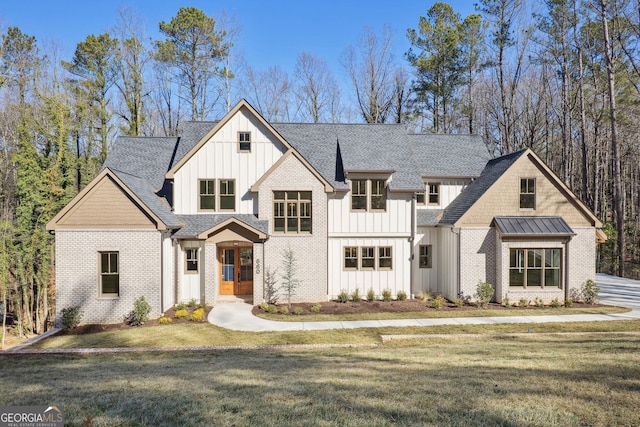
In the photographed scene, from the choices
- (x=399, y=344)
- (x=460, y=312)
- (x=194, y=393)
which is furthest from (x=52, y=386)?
(x=460, y=312)

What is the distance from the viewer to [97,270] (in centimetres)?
1469

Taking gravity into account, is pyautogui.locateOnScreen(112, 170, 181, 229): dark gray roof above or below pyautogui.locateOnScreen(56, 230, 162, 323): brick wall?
above

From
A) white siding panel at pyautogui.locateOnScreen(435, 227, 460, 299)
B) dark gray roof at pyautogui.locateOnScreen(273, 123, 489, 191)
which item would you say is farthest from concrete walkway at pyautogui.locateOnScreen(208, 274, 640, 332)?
dark gray roof at pyautogui.locateOnScreen(273, 123, 489, 191)

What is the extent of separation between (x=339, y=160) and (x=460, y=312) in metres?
9.85

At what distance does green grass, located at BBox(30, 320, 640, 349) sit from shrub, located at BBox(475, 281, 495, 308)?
101 inches

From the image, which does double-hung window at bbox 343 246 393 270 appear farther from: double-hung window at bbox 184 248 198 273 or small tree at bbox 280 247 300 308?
double-hung window at bbox 184 248 198 273

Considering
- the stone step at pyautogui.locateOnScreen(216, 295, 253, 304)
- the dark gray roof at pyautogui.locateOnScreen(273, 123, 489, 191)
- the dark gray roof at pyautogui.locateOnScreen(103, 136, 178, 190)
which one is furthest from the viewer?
the dark gray roof at pyautogui.locateOnScreen(103, 136, 178, 190)

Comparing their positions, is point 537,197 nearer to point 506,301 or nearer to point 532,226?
point 532,226

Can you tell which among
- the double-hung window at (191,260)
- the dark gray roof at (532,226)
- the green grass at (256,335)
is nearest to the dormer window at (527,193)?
the dark gray roof at (532,226)

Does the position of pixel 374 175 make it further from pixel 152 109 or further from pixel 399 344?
pixel 152 109

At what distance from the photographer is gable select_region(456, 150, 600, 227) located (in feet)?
56.9

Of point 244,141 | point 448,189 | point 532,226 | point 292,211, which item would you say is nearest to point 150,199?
point 244,141

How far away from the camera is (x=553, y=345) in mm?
10945

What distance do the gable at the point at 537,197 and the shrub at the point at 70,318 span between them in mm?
18468
